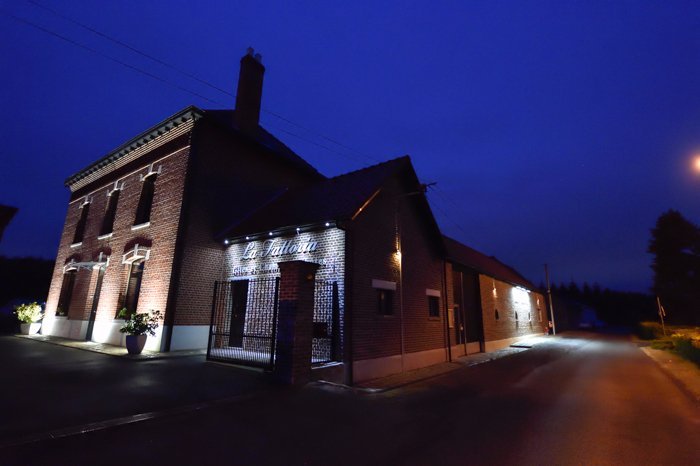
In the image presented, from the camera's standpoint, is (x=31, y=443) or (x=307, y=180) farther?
(x=307, y=180)

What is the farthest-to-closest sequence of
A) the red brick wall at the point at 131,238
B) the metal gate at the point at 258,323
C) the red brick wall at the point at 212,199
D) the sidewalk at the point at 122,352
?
the red brick wall at the point at 131,238, the red brick wall at the point at 212,199, the sidewalk at the point at 122,352, the metal gate at the point at 258,323

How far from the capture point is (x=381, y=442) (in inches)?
195

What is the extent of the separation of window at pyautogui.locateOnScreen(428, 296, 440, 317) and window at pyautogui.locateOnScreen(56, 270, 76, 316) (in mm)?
17006

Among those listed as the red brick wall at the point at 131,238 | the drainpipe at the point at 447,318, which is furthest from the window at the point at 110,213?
the drainpipe at the point at 447,318

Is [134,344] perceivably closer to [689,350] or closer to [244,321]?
[244,321]

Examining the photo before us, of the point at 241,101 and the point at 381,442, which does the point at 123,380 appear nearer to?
the point at 381,442

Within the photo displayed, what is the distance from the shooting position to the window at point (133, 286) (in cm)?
1283

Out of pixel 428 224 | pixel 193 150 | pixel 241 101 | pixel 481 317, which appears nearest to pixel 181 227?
pixel 193 150

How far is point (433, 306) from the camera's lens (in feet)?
47.1

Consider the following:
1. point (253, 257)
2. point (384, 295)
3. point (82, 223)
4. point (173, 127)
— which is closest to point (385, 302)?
point (384, 295)

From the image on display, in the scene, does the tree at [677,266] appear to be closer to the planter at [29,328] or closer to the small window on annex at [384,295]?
the small window on annex at [384,295]

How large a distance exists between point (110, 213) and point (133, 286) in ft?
17.0

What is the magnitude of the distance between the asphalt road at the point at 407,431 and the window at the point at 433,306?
17.5ft

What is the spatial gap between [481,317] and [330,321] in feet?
40.9
